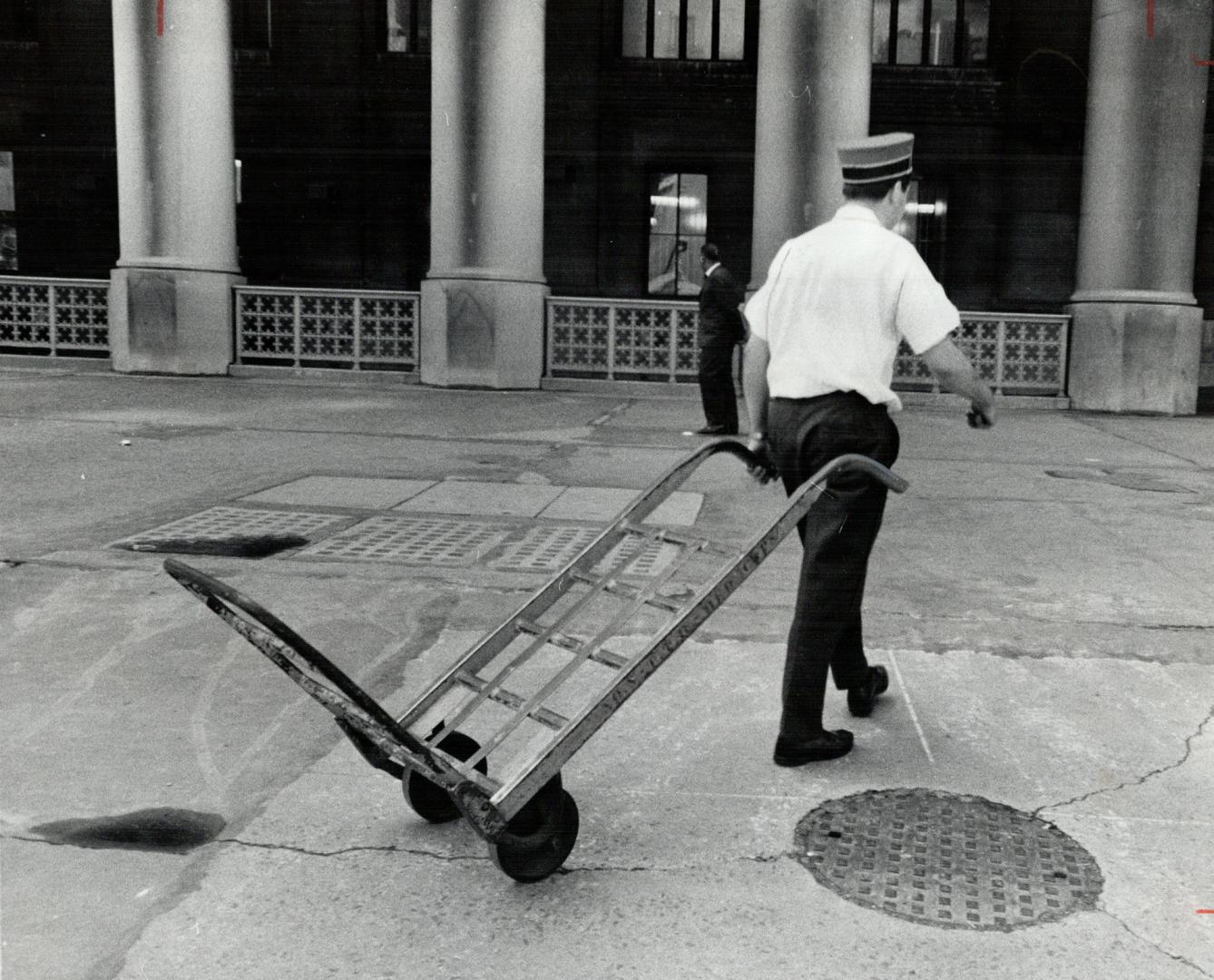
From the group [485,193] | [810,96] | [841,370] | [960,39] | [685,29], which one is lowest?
[841,370]

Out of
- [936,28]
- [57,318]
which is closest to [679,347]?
[936,28]

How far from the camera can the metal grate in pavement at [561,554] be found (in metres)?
6.56

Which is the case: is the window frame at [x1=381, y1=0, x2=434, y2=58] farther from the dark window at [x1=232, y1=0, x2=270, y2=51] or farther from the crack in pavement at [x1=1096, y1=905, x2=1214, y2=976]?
the crack in pavement at [x1=1096, y1=905, x2=1214, y2=976]

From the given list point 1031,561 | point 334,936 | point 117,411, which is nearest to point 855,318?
point 334,936

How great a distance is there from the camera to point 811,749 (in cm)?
400

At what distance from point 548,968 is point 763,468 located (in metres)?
1.80

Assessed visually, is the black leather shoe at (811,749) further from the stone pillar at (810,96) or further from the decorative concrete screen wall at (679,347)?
the decorative concrete screen wall at (679,347)

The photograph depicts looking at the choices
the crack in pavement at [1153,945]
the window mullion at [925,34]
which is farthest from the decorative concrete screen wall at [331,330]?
the crack in pavement at [1153,945]

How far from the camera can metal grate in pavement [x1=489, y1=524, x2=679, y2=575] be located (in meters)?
6.56

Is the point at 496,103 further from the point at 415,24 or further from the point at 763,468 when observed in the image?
the point at 763,468

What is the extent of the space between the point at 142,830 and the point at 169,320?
51.3 feet

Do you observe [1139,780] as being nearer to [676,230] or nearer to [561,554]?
[561,554]

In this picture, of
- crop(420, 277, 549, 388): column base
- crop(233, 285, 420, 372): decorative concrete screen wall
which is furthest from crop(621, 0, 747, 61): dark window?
crop(233, 285, 420, 372): decorative concrete screen wall

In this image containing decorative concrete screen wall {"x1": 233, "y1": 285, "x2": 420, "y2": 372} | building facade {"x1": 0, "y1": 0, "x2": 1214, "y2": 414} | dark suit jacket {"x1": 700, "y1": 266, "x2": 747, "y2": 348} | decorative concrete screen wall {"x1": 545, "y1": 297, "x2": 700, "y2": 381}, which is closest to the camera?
dark suit jacket {"x1": 700, "y1": 266, "x2": 747, "y2": 348}
